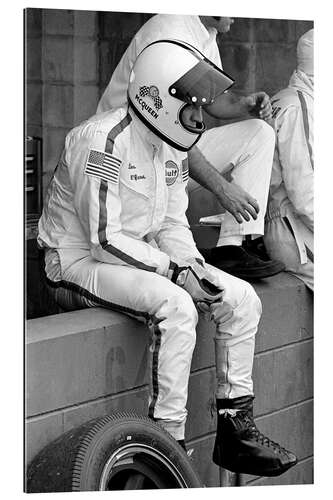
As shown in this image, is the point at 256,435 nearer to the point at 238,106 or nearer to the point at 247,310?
the point at 247,310

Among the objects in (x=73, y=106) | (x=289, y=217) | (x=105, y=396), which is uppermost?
(x=73, y=106)

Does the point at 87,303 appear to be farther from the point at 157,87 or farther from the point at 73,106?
the point at 73,106

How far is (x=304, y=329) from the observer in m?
4.79

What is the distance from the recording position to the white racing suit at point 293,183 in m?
4.67

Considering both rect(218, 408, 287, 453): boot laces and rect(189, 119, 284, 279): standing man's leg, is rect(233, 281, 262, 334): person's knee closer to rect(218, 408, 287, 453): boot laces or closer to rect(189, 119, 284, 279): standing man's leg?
rect(218, 408, 287, 453): boot laces

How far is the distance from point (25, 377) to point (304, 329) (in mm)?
1204

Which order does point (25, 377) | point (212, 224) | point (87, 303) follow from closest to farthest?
1. point (25, 377)
2. point (87, 303)
3. point (212, 224)

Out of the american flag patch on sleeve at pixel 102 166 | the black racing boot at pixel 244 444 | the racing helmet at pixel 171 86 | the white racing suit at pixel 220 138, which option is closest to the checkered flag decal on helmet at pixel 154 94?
the racing helmet at pixel 171 86

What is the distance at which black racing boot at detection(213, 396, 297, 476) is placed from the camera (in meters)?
4.23

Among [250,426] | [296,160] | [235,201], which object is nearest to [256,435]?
[250,426]

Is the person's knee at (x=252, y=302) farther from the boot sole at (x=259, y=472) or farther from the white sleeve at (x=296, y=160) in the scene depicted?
the white sleeve at (x=296, y=160)

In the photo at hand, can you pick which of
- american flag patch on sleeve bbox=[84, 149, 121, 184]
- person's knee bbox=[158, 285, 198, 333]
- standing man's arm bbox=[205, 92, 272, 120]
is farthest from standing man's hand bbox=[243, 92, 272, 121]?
person's knee bbox=[158, 285, 198, 333]

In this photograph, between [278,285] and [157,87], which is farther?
[278,285]
